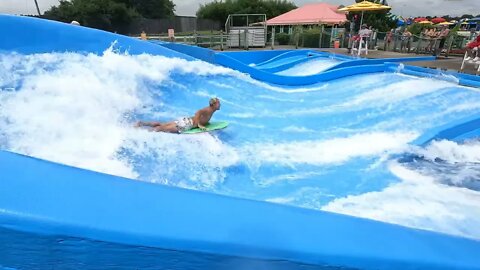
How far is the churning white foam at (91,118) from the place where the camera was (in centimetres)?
331

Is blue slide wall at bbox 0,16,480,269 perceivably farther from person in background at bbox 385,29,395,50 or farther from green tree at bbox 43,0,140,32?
green tree at bbox 43,0,140,32

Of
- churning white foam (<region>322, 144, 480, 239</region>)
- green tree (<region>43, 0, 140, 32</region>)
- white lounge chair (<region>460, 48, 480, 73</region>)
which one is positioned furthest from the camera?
green tree (<region>43, 0, 140, 32</region>)

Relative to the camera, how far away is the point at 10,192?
39.4 inches

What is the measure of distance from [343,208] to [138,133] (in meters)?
2.49

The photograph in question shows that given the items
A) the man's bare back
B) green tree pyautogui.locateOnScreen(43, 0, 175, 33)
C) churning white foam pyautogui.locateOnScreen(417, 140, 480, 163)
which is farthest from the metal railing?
green tree pyautogui.locateOnScreen(43, 0, 175, 33)

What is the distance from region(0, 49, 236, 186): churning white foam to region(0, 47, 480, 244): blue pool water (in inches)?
0.7

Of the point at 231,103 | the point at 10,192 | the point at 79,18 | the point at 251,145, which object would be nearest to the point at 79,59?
the point at 231,103

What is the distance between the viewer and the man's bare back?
15.4 feet

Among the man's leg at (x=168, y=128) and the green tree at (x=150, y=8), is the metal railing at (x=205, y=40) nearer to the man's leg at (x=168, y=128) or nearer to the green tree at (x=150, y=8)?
the man's leg at (x=168, y=128)

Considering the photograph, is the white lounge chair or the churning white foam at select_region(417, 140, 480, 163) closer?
the churning white foam at select_region(417, 140, 480, 163)

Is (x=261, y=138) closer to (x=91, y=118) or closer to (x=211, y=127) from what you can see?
(x=211, y=127)

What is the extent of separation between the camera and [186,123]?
4758 mm

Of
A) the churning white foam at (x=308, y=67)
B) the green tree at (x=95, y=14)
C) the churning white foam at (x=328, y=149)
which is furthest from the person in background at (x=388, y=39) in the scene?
the green tree at (x=95, y=14)

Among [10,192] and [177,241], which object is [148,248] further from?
[10,192]
